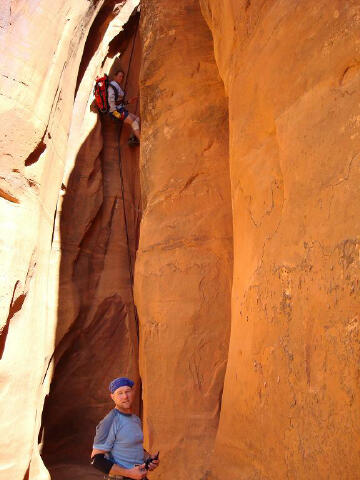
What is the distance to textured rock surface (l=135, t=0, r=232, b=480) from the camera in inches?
159

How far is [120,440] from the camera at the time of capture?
2.41 metres

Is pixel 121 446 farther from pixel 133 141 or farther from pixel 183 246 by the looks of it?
pixel 133 141

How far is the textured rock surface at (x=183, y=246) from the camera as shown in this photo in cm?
405

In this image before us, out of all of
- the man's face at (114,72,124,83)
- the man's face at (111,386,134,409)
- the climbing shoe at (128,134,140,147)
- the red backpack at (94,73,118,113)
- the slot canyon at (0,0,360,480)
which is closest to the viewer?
the slot canyon at (0,0,360,480)

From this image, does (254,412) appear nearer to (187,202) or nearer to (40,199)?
(187,202)

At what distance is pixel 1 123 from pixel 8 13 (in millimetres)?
1430

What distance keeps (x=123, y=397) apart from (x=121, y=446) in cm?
24

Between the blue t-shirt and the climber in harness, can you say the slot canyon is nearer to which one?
the climber in harness

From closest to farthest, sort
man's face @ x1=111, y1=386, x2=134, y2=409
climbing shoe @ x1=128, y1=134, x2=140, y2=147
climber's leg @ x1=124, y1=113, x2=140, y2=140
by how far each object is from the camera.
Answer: man's face @ x1=111, y1=386, x2=134, y2=409 < climber's leg @ x1=124, y1=113, x2=140, y2=140 < climbing shoe @ x1=128, y1=134, x2=140, y2=147

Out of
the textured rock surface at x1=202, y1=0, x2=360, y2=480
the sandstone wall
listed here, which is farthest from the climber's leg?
the textured rock surface at x1=202, y1=0, x2=360, y2=480

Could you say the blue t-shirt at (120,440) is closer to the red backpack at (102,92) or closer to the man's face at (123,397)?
the man's face at (123,397)

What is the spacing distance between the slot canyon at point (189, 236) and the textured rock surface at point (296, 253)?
0.04ft

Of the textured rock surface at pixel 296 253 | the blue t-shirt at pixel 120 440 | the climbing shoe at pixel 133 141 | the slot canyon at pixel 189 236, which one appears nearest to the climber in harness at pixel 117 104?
the climbing shoe at pixel 133 141

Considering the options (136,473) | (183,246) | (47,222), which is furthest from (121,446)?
(47,222)
